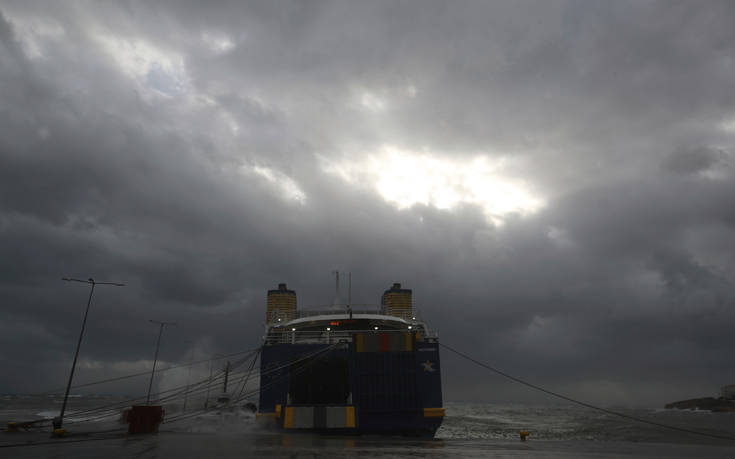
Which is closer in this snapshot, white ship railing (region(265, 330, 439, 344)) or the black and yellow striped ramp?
the black and yellow striped ramp

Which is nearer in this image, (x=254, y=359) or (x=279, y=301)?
(x=254, y=359)

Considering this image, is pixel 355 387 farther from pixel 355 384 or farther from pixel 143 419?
pixel 143 419

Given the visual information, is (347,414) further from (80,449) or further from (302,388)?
(80,449)

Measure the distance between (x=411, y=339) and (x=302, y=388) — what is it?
5.82 meters

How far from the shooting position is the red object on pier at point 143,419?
17094 millimetres

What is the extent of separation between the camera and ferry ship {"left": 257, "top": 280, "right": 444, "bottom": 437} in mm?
18766

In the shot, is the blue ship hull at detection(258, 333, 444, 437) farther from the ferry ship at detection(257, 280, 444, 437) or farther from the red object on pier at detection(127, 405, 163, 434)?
the red object on pier at detection(127, 405, 163, 434)

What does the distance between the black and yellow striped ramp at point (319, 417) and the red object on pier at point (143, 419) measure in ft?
16.9

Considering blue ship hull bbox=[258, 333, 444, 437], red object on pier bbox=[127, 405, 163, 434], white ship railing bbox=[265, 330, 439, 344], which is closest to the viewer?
red object on pier bbox=[127, 405, 163, 434]

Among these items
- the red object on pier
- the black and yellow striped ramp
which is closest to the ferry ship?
the black and yellow striped ramp

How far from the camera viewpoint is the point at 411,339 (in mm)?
20359

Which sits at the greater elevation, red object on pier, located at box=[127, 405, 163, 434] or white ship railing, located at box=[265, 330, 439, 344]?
white ship railing, located at box=[265, 330, 439, 344]

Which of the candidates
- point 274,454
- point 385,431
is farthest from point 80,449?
point 385,431

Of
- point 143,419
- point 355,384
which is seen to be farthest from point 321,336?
point 143,419
